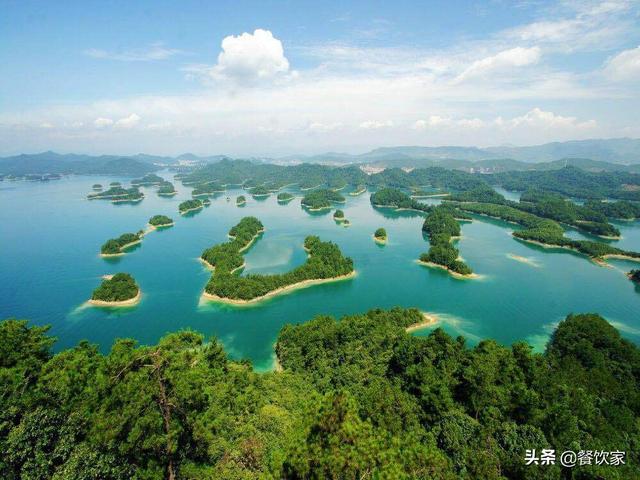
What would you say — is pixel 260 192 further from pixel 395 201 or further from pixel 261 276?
pixel 261 276

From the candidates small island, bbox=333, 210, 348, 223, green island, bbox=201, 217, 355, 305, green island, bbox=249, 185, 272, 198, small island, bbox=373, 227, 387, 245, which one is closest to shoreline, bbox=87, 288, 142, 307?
green island, bbox=201, 217, 355, 305

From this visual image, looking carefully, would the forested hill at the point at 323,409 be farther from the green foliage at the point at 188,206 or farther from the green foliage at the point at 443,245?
the green foliage at the point at 188,206

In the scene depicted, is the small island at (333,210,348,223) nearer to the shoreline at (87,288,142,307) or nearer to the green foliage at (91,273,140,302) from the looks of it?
the green foliage at (91,273,140,302)

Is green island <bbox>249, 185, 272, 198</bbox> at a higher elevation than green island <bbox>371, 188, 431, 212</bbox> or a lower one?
higher

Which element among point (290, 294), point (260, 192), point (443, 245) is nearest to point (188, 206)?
point (260, 192)

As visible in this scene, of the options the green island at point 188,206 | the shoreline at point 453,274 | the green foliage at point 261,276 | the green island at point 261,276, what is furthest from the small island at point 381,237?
the green island at point 188,206

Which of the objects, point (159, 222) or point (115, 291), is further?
point (159, 222)

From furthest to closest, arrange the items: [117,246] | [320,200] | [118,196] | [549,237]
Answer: [118,196]
[320,200]
[549,237]
[117,246]
